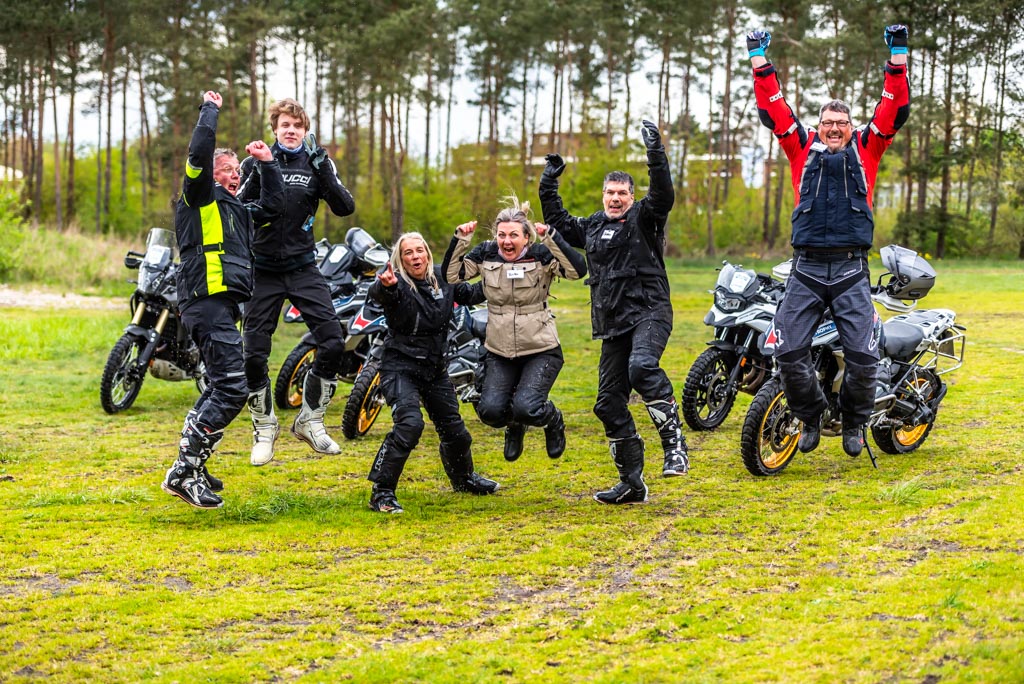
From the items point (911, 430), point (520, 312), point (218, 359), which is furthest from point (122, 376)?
point (911, 430)

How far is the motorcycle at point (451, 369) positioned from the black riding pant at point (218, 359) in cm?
200

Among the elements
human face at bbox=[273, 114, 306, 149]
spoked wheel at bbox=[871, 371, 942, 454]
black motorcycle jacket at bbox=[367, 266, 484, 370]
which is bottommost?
spoked wheel at bbox=[871, 371, 942, 454]

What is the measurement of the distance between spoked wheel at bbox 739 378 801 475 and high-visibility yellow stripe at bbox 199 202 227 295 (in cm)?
324

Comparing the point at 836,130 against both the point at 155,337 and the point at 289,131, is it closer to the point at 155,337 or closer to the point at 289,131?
the point at 289,131

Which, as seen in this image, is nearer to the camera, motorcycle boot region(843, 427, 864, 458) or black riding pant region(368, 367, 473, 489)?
black riding pant region(368, 367, 473, 489)

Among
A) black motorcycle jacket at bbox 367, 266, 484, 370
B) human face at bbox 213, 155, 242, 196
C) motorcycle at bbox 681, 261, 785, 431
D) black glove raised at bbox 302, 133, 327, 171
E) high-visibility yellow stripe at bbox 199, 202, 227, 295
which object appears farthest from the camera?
motorcycle at bbox 681, 261, 785, 431

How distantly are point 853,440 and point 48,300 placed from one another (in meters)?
17.8

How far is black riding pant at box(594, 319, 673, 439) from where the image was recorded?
6.37 meters

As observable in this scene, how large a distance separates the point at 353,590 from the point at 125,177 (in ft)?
162

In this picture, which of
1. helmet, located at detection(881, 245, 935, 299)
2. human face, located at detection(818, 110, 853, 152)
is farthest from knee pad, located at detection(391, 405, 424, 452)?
helmet, located at detection(881, 245, 935, 299)

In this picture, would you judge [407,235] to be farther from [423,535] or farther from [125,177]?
[125,177]

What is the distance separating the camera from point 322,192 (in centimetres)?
713

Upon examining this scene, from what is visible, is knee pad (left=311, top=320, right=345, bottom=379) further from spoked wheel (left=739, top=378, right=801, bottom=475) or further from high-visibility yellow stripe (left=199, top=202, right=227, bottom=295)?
spoked wheel (left=739, top=378, right=801, bottom=475)

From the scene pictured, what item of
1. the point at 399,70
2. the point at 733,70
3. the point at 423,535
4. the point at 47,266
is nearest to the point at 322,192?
the point at 423,535
